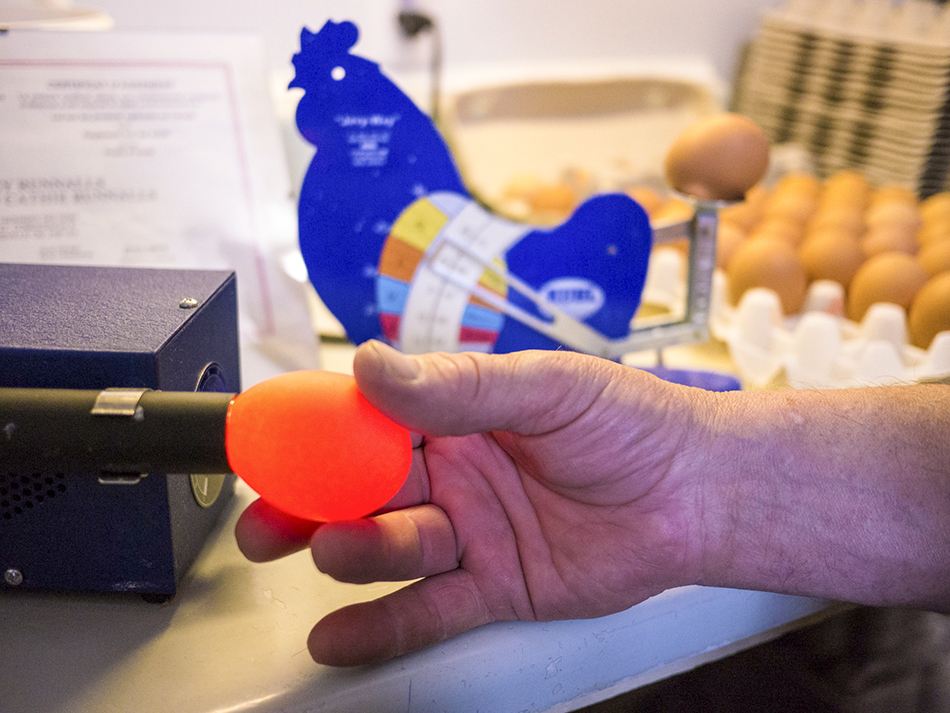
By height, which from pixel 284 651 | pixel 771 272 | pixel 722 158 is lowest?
pixel 284 651

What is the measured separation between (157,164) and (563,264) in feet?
1.23

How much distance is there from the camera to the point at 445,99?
136 cm

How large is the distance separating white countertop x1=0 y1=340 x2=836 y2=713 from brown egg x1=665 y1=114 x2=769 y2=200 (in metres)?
0.35

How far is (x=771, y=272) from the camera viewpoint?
0.83 meters

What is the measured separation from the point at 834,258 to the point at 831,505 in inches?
20.1

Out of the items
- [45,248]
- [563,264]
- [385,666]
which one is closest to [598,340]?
[563,264]

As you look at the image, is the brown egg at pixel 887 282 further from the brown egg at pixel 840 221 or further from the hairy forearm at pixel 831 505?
the hairy forearm at pixel 831 505

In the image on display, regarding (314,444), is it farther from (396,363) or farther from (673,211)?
(673,211)

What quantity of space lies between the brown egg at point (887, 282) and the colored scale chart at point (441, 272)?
0.47 meters

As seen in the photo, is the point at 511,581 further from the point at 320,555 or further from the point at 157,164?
the point at 157,164

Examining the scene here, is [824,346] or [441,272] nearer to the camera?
[441,272]

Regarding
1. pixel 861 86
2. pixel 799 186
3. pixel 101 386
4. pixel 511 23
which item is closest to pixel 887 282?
pixel 799 186

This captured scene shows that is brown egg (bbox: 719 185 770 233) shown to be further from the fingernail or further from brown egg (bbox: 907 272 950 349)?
the fingernail

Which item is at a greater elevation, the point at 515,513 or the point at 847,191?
the point at 847,191
